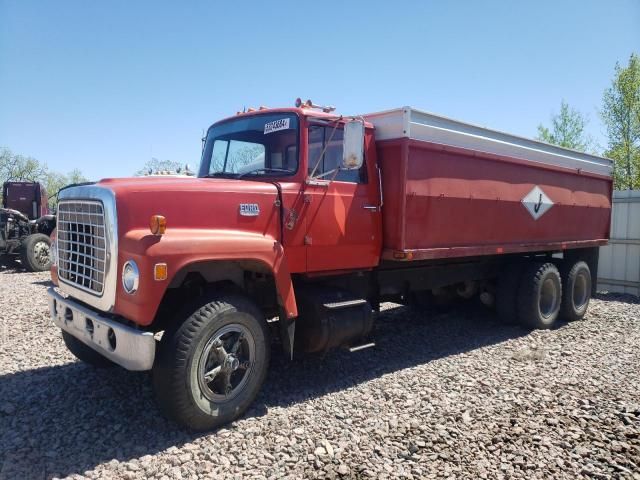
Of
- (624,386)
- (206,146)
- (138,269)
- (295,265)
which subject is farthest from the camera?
(206,146)

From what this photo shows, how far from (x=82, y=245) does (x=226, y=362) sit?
1.52 meters

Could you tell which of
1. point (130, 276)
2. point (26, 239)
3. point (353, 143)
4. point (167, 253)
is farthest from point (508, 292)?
point (26, 239)

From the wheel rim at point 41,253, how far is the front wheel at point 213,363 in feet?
36.3

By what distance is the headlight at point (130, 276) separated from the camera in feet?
10.7

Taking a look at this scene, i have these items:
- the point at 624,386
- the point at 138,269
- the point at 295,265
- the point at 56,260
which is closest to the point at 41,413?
the point at 56,260

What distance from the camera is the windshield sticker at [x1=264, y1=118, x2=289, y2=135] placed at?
14.6ft

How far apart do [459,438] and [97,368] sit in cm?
354

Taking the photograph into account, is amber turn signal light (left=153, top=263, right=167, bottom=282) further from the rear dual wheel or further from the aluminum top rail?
the rear dual wheel

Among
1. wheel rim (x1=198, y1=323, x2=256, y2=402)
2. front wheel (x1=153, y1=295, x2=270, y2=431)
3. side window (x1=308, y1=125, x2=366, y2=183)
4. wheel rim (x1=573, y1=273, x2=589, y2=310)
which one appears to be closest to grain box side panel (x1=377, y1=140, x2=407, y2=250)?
side window (x1=308, y1=125, x2=366, y2=183)

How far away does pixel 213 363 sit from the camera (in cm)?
366

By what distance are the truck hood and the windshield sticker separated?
67 cm

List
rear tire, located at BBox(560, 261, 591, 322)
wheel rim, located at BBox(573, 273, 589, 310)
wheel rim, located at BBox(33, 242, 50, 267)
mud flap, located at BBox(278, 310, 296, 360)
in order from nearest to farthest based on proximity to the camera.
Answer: mud flap, located at BBox(278, 310, 296, 360), rear tire, located at BBox(560, 261, 591, 322), wheel rim, located at BBox(573, 273, 589, 310), wheel rim, located at BBox(33, 242, 50, 267)

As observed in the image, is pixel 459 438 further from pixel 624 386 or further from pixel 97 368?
pixel 97 368

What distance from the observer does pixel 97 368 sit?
15.6 ft
